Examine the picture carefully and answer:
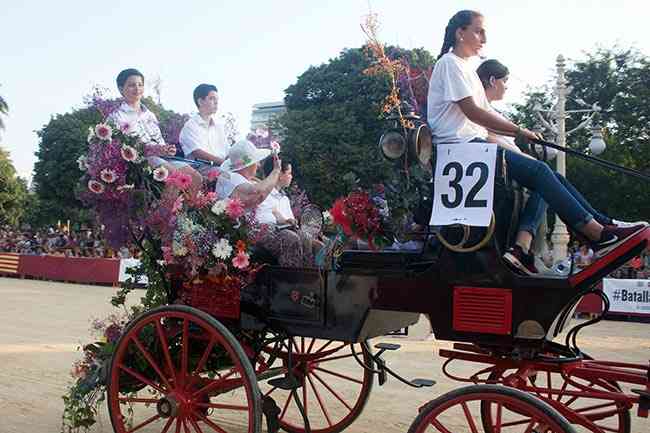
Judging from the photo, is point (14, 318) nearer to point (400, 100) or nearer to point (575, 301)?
point (400, 100)

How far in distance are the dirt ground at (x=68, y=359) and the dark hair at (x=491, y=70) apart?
2609 mm

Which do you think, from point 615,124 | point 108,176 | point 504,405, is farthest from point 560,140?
point 504,405

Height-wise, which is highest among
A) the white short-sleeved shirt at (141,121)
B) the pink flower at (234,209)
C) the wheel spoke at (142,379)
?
the white short-sleeved shirt at (141,121)

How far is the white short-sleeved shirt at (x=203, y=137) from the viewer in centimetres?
529

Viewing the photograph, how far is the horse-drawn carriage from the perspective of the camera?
10.1 ft

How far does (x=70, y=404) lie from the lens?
424 centimetres

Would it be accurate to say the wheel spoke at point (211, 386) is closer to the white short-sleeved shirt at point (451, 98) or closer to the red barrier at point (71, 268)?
the white short-sleeved shirt at point (451, 98)

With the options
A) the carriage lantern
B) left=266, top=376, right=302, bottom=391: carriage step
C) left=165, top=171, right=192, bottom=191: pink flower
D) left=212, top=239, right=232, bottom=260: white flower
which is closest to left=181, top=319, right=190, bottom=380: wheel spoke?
left=212, top=239, right=232, bottom=260: white flower

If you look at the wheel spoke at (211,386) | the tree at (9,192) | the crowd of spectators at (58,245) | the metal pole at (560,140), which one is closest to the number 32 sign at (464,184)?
the wheel spoke at (211,386)

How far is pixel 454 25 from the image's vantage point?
3719 millimetres

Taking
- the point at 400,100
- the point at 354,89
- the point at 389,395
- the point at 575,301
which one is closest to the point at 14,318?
the point at 389,395

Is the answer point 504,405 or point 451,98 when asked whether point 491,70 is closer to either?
point 451,98

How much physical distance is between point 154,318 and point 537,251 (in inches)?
85.8

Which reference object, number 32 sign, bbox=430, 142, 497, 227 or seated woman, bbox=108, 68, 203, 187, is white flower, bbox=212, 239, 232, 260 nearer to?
seated woman, bbox=108, 68, 203, 187
